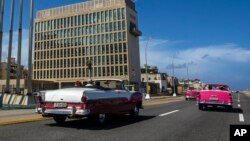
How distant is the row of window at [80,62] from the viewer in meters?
102

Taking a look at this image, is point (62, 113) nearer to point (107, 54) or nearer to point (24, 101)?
point (24, 101)

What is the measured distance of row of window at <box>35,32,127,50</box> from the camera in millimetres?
103250

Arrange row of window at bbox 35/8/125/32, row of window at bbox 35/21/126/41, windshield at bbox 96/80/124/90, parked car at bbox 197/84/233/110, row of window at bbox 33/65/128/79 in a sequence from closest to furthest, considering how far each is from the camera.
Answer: windshield at bbox 96/80/124/90
parked car at bbox 197/84/233/110
row of window at bbox 33/65/128/79
row of window at bbox 35/8/125/32
row of window at bbox 35/21/126/41

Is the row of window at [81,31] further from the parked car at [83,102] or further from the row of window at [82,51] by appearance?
the parked car at [83,102]

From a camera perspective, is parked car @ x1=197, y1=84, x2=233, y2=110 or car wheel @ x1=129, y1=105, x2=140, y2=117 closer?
car wheel @ x1=129, y1=105, x2=140, y2=117

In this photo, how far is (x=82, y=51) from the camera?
109m

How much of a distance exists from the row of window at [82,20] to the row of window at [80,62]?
466 inches

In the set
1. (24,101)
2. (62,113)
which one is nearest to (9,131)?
(62,113)

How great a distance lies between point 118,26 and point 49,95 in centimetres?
9367

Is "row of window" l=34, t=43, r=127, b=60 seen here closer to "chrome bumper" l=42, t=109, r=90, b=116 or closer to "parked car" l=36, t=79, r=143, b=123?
"parked car" l=36, t=79, r=143, b=123

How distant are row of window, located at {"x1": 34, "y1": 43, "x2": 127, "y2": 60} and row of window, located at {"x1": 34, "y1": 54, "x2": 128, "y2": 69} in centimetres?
146

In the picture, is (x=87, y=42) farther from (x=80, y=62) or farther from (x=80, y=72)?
(x=80, y=72)

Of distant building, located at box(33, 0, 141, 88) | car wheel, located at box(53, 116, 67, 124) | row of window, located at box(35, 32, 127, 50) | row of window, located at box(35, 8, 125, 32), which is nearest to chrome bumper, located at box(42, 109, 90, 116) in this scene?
car wheel, located at box(53, 116, 67, 124)

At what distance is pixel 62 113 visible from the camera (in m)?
10.3
